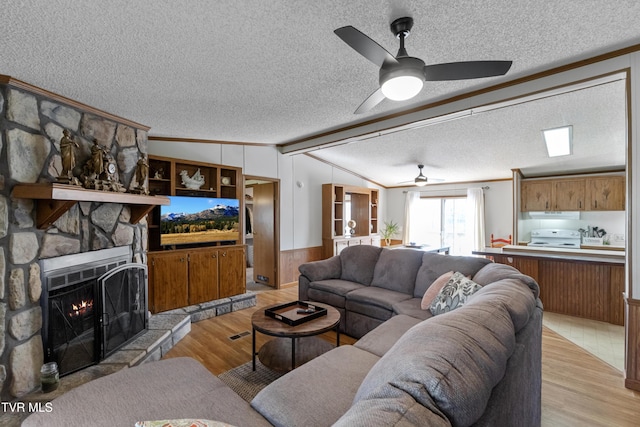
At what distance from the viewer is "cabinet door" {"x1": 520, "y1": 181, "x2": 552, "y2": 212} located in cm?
577

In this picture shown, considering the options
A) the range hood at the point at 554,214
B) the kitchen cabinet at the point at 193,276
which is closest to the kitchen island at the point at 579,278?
the range hood at the point at 554,214

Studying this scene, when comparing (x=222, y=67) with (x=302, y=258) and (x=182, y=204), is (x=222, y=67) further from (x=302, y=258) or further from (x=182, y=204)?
(x=302, y=258)

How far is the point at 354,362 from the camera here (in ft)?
6.00

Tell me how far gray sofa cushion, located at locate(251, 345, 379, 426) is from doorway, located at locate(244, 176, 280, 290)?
12.6ft

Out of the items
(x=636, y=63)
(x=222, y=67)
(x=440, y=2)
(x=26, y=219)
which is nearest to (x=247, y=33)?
(x=222, y=67)

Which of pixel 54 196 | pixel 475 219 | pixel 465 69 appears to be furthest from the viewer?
pixel 475 219

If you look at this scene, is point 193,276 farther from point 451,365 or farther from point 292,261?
point 451,365

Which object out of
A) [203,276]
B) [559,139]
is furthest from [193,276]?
[559,139]

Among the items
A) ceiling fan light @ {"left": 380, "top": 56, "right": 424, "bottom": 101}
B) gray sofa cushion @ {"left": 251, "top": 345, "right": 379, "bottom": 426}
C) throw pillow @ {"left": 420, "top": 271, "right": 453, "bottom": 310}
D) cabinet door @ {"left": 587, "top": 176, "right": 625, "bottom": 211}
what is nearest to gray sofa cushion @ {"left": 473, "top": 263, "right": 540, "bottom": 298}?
throw pillow @ {"left": 420, "top": 271, "right": 453, "bottom": 310}

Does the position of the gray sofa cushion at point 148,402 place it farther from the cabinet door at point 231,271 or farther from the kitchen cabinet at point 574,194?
the kitchen cabinet at point 574,194

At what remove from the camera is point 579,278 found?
3922mm

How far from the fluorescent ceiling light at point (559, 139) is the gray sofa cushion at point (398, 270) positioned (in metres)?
1.99

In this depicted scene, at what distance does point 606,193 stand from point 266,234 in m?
6.29

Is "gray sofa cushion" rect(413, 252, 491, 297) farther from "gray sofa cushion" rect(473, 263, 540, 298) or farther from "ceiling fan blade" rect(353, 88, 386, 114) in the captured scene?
"ceiling fan blade" rect(353, 88, 386, 114)
